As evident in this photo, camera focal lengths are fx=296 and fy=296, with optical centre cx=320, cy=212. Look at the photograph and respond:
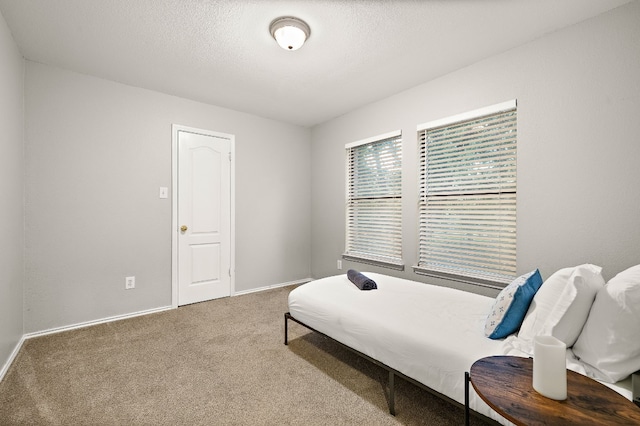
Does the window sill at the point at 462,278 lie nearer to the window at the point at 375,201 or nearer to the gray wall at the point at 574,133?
the gray wall at the point at 574,133

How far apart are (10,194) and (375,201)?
139 inches

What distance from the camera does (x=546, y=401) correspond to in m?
0.97

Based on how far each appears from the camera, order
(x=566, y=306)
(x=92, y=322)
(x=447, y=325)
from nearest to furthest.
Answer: (x=566, y=306) < (x=447, y=325) < (x=92, y=322)

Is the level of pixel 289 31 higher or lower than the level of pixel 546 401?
higher

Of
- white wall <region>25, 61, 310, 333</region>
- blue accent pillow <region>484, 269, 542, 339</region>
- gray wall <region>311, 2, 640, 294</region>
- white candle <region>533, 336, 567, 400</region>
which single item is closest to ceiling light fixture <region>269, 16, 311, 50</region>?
gray wall <region>311, 2, 640, 294</region>

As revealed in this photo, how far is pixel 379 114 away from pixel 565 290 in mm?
2837

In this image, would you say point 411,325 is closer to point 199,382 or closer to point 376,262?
point 199,382

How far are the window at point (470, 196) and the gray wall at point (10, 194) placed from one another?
3605 mm

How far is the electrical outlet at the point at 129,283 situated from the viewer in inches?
130

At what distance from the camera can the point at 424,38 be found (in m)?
2.43

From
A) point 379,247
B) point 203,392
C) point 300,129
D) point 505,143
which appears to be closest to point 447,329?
point 203,392

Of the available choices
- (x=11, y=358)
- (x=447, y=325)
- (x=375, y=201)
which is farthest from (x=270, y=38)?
(x=11, y=358)

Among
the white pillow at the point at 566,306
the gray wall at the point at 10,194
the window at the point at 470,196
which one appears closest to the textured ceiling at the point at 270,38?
the gray wall at the point at 10,194

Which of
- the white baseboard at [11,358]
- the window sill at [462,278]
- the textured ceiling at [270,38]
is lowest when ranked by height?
the white baseboard at [11,358]
